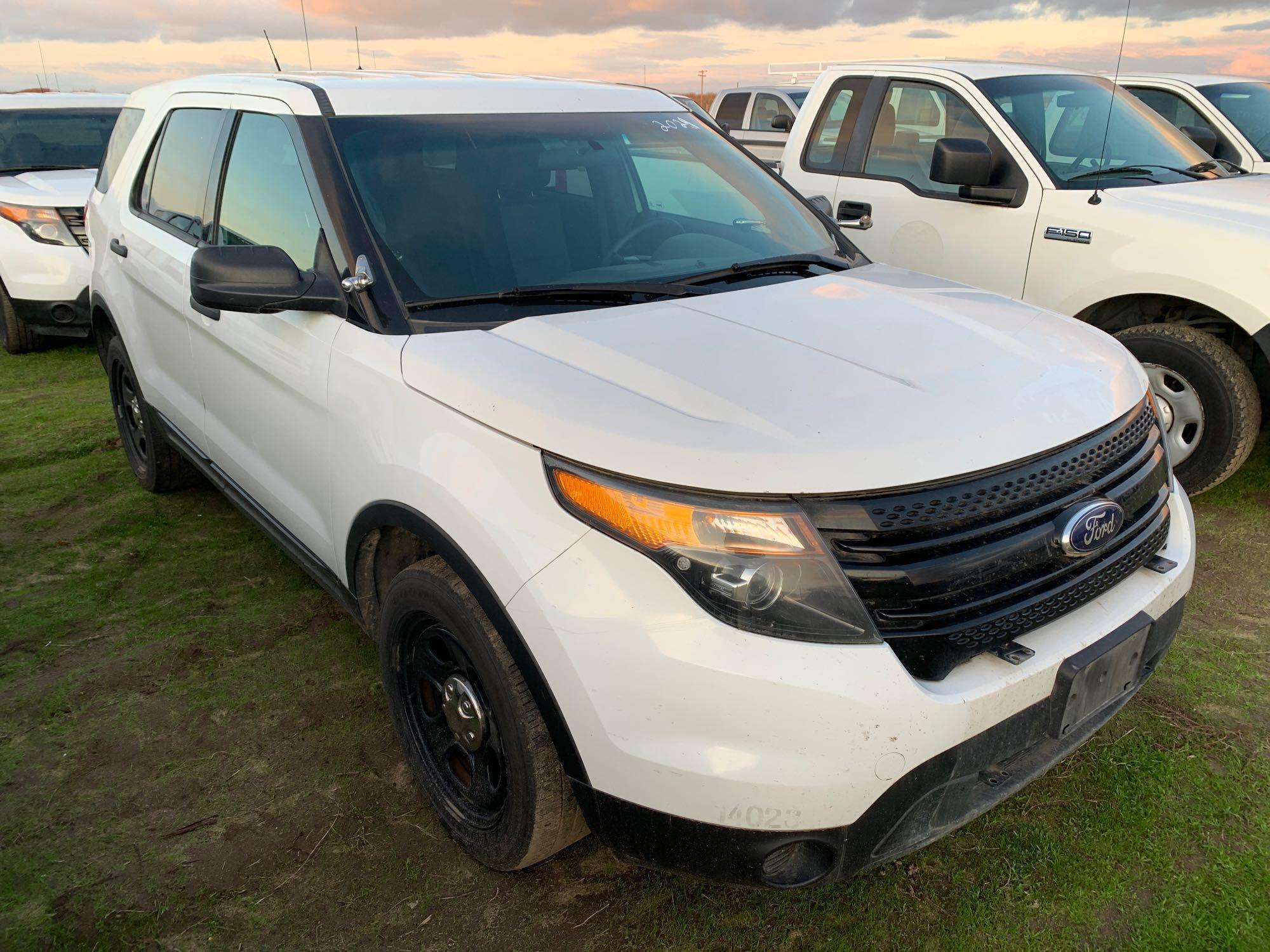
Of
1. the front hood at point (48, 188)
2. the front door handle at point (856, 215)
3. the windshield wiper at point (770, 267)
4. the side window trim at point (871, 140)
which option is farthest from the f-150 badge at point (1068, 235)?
the front hood at point (48, 188)

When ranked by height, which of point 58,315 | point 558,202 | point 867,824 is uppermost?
point 558,202

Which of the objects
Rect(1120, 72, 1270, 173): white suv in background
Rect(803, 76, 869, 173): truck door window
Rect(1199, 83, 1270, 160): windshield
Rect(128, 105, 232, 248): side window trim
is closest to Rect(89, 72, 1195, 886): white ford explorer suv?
Rect(128, 105, 232, 248): side window trim

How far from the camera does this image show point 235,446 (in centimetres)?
336

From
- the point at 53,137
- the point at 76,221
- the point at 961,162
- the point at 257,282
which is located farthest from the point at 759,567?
the point at 53,137

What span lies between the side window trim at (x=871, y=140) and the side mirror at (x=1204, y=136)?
3.09 meters

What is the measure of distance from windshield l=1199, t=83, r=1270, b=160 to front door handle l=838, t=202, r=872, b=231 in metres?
4.00

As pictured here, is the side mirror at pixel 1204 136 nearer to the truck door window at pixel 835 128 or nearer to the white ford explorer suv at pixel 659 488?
the truck door window at pixel 835 128

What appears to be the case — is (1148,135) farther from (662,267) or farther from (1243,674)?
(662,267)

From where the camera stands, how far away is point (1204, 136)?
284 inches

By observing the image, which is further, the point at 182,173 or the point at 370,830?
the point at 182,173

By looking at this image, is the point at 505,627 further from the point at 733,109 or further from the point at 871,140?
the point at 733,109

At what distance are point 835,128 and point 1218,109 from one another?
3.73 meters

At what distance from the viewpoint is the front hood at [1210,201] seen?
4.20 metres

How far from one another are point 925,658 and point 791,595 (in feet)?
0.99
